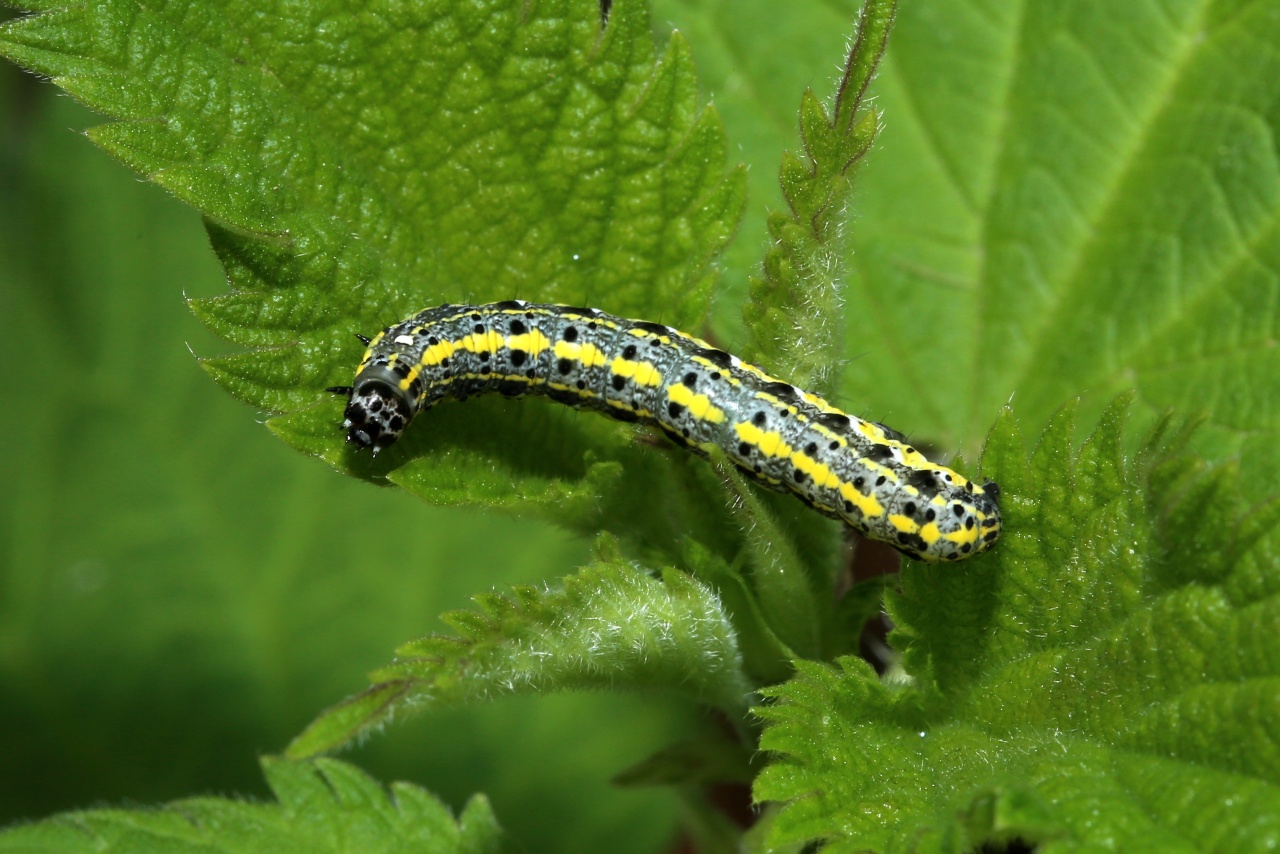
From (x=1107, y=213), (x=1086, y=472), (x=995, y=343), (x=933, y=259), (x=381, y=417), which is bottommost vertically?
(x=381, y=417)

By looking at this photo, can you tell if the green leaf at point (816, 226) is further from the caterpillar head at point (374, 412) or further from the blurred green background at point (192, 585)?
the blurred green background at point (192, 585)

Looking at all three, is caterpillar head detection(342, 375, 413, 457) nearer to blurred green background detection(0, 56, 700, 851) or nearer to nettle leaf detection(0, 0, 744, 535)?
nettle leaf detection(0, 0, 744, 535)

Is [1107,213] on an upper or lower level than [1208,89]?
lower

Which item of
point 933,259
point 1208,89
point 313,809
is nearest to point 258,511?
point 313,809

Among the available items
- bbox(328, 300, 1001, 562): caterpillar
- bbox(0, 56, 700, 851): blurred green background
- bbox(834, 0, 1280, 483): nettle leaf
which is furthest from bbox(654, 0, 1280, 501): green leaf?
bbox(0, 56, 700, 851): blurred green background

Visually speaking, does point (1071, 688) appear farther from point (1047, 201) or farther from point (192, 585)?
point (192, 585)

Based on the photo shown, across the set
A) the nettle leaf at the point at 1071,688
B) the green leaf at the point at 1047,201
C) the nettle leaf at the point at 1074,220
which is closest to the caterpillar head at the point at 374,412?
the nettle leaf at the point at 1071,688

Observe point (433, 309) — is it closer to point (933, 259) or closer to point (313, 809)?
point (313, 809)
